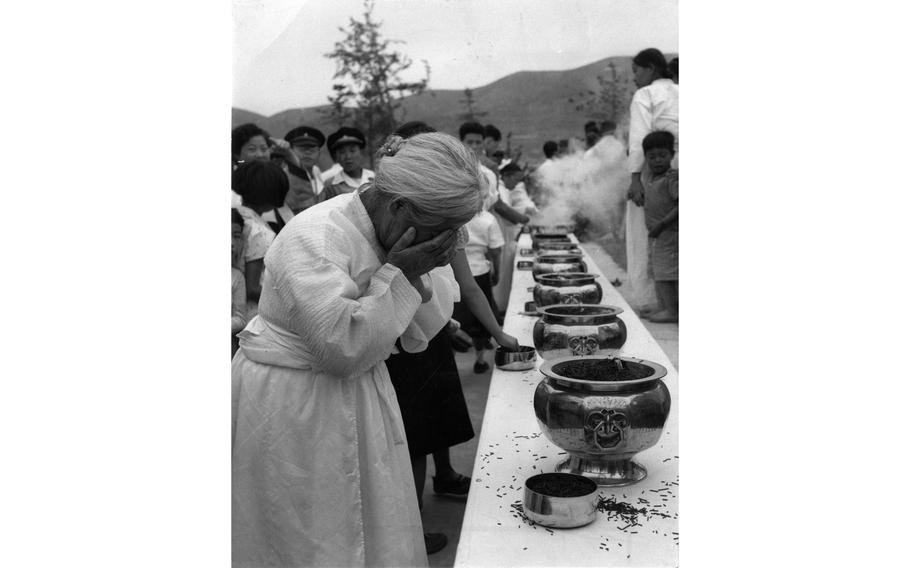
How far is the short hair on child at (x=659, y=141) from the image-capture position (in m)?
3.39

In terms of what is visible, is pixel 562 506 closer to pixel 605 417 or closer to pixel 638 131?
pixel 605 417

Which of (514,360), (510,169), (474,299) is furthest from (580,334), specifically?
(510,169)

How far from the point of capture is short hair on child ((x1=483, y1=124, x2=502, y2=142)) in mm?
3550

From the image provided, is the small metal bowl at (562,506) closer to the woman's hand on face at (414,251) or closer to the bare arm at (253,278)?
the woman's hand on face at (414,251)

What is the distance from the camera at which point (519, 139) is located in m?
4.42

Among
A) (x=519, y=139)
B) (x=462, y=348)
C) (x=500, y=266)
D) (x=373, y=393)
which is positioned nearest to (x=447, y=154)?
(x=373, y=393)

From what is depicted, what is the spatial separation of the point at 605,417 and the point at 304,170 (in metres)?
1.96

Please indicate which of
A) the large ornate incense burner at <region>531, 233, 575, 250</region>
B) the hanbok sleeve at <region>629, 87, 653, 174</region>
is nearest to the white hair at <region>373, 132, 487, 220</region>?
the hanbok sleeve at <region>629, 87, 653, 174</region>

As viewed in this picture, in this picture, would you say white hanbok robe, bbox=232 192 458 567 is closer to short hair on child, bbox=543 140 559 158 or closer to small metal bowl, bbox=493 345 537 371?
small metal bowl, bbox=493 345 537 371

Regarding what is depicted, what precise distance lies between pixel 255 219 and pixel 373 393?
31.9 inches

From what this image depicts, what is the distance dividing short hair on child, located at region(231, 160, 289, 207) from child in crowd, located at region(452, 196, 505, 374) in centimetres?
69

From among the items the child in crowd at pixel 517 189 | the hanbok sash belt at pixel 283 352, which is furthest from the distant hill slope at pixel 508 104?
the child in crowd at pixel 517 189

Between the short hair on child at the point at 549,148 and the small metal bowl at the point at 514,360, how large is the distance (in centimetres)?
211
